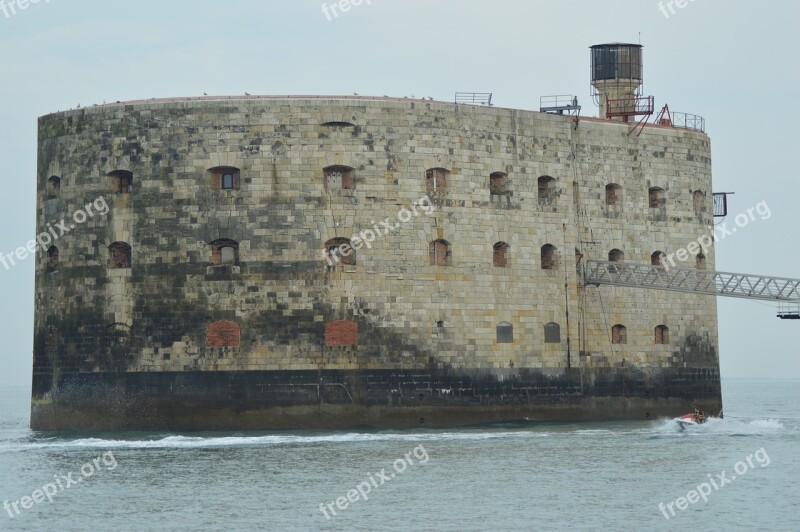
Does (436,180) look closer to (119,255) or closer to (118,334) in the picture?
(119,255)

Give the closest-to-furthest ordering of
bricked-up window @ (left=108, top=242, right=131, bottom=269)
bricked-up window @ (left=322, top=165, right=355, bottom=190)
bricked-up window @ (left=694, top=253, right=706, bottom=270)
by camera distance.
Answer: bricked-up window @ (left=322, top=165, right=355, bottom=190) → bricked-up window @ (left=108, top=242, right=131, bottom=269) → bricked-up window @ (left=694, top=253, right=706, bottom=270)

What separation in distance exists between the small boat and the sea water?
1.46 meters

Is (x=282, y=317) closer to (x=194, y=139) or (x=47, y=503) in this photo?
(x=194, y=139)

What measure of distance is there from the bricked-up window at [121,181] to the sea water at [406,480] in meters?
7.58

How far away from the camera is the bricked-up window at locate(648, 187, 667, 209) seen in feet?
190

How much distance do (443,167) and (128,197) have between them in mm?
9892

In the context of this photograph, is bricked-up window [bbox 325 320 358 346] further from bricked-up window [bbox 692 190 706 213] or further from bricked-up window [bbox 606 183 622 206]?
bricked-up window [bbox 692 190 706 213]

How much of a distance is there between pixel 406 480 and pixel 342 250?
438 inches

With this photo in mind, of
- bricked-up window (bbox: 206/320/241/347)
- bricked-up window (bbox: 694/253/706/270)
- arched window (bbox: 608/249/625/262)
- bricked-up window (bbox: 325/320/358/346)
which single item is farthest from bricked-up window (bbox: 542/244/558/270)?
bricked-up window (bbox: 206/320/241/347)

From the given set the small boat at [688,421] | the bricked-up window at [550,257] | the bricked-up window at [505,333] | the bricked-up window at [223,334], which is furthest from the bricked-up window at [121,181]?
the small boat at [688,421]

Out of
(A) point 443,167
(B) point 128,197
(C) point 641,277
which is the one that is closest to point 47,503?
(B) point 128,197

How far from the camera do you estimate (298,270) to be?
49.9 m

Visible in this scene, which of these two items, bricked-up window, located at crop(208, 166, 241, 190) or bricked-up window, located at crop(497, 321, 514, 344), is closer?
bricked-up window, located at crop(208, 166, 241, 190)

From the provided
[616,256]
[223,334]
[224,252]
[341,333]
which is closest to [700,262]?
[616,256]
